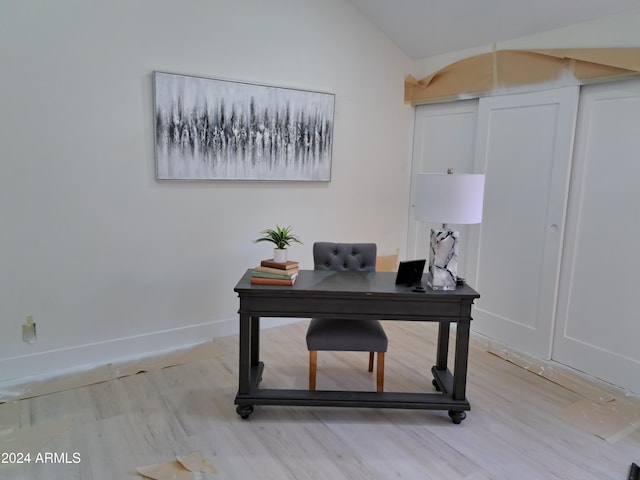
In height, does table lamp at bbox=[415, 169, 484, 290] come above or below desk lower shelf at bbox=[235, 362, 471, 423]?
above

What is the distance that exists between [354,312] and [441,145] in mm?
2371

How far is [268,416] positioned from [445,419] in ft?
3.32

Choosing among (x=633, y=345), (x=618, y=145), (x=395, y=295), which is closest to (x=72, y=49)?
(x=395, y=295)

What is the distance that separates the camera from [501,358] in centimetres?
338

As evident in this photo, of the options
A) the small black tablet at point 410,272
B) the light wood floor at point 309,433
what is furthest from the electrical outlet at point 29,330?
the small black tablet at point 410,272

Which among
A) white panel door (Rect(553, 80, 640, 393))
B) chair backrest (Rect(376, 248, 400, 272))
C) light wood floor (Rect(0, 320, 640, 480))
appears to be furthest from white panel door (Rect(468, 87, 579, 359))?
chair backrest (Rect(376, 248, 400, 272))

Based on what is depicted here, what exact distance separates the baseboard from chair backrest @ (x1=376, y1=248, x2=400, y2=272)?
1.63 metres

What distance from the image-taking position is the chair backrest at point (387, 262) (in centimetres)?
445

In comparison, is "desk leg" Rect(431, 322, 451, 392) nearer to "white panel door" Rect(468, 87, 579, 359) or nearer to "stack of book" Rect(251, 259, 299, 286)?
"white panel door" Rect(468, 87, 579, 359)

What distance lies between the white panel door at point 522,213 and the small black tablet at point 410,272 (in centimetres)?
138

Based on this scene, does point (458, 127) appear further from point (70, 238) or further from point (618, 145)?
point (70, 238)

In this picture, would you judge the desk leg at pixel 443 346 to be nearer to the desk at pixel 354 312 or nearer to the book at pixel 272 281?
the desk at pixel 354 312

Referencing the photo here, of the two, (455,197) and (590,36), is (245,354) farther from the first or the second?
(590,36)

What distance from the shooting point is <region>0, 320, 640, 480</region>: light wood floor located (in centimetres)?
209
